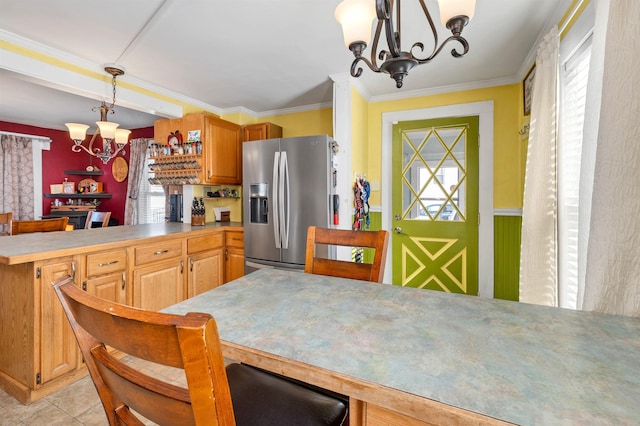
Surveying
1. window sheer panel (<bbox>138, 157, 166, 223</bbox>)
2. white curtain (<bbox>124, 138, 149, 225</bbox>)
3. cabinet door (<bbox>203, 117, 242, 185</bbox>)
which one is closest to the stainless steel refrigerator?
cabinet door (<bbox>203, 117, 242, 185</bbox>)

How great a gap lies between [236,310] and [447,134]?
2.98m

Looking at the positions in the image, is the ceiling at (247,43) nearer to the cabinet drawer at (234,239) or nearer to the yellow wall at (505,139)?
the yellow wall at (505,139)

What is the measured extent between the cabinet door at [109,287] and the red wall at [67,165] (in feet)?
12.4

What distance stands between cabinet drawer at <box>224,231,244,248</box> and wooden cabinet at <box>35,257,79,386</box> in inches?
57.6

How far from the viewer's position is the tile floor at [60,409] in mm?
1575

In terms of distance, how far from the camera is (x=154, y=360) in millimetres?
448

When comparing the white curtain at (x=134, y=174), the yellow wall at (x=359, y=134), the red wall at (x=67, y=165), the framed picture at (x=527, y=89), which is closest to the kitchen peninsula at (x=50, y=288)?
the yellow wall at (x=359, y=134)

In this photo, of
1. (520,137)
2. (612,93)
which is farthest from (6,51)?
(520,137)

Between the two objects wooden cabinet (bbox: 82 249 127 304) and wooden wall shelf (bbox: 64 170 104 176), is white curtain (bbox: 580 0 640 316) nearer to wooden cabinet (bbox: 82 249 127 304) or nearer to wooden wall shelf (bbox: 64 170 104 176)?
wooden cabinet (bbox: 82 249 127 304)

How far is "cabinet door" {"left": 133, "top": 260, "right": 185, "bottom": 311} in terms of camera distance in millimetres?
2297

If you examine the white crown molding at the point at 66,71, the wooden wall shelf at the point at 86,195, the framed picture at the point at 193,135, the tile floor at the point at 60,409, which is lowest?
the tile floor at the point at 60,409

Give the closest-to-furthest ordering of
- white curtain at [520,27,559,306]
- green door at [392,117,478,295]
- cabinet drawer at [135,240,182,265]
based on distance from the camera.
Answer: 1. white curtain at [520,27,559,306]
2. cabinet drawer at [135,240,182,265]
3. green door at [392,117,478,295]

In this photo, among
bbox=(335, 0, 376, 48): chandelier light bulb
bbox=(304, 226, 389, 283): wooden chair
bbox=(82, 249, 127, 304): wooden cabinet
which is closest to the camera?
bbox=(335, 0, 376, 48): chandelier light bulb

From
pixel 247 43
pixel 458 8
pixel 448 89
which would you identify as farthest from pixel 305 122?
pixel 458 8
